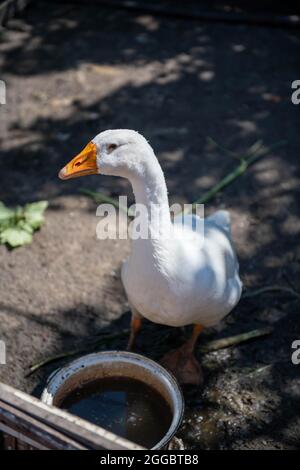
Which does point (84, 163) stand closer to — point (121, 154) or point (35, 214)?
point (121, 154)

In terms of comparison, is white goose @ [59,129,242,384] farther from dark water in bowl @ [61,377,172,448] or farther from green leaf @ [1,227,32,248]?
green leaf @ [1,227,32,248]

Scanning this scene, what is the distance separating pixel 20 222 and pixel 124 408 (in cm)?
168

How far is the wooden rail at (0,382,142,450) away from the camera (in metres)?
A: 2.14

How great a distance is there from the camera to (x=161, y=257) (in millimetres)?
2795

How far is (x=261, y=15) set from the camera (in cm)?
683

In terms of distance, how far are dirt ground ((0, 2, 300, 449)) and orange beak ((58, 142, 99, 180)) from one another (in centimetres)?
114
